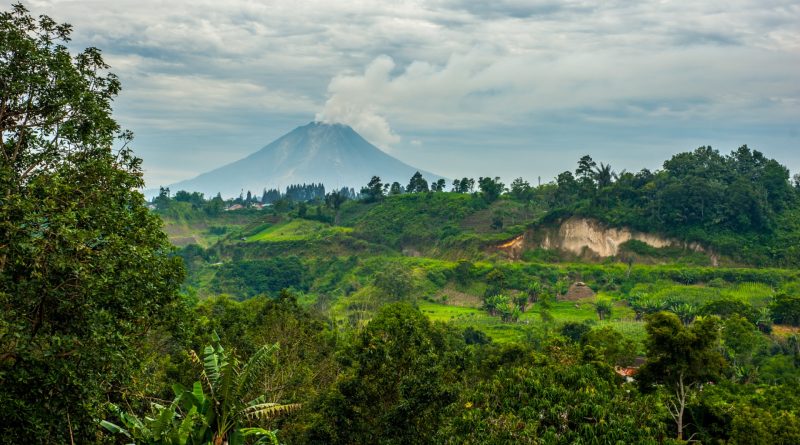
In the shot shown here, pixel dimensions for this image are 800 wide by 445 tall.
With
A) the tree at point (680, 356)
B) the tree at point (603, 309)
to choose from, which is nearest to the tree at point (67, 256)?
the tree at point (680, 356)

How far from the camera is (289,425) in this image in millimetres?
19781

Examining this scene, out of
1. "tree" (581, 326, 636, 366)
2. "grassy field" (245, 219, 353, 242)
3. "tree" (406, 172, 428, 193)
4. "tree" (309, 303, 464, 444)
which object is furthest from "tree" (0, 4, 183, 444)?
"tree" (406, 172, 428, 193)

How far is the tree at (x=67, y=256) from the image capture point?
9.73 meters

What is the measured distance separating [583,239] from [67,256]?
8192 cm

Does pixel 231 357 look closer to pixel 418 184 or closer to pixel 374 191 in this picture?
pixel 374 191

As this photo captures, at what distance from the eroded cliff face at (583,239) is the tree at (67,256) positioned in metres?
78.5

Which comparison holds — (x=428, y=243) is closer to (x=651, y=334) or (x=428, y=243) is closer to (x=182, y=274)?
(x=651, y=334)

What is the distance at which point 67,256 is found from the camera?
10.1 m

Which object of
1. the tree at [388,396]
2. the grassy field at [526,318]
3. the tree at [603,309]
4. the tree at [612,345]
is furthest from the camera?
the tree at [603,309]

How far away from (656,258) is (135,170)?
77.3 meters

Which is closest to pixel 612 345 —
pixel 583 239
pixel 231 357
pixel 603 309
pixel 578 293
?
pixel 231 357

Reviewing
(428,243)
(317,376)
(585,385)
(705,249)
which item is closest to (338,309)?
(428,243)

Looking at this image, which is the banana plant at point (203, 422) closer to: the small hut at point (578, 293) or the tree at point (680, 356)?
the tree at point (680, 356)

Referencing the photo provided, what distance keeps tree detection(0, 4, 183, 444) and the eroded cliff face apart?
78.5 metres
